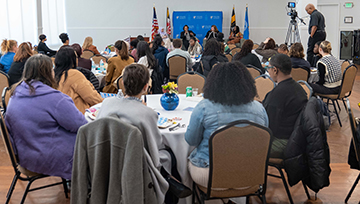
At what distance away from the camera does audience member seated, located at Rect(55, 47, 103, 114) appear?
3.12 m

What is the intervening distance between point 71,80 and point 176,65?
333cm

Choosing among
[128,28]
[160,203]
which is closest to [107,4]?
[128,28]

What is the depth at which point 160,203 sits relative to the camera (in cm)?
202

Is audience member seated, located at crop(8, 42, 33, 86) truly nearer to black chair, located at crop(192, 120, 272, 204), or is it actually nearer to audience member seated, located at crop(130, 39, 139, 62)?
audience member seated, located at crop(130, 39, 139, 62)

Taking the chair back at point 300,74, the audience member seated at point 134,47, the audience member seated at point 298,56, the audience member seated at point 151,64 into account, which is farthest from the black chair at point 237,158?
the audience member seated at point 134,47

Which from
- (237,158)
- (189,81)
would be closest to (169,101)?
(237,158)

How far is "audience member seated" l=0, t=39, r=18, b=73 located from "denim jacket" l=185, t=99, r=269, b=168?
4.51 m

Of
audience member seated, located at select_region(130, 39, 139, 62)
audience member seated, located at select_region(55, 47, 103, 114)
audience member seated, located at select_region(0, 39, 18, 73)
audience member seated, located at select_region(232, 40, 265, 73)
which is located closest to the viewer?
audience member seated, located at select_region(55, 47, 103, 114)

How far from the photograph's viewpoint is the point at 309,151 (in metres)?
2.44

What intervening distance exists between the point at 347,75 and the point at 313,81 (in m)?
0.88

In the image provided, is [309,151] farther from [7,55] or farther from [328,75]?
[7,55]

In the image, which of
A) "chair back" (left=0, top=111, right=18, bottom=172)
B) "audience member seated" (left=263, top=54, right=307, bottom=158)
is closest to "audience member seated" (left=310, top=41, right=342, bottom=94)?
"audience member seated" (left=263, top=54, right=307, bottom=158)

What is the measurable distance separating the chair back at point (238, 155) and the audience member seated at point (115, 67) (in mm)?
3178

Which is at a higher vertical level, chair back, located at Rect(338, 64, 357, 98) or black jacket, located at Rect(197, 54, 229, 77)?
black jacket, located at Rect(197, 54, 229, 77)
